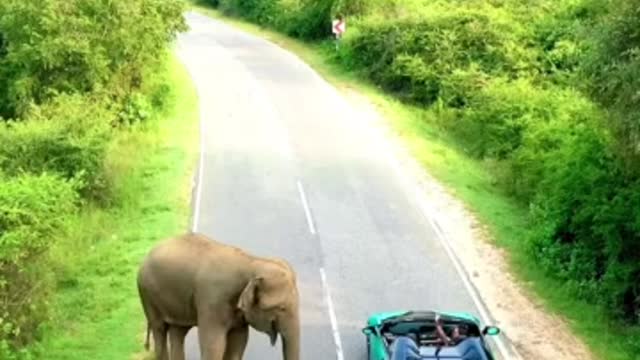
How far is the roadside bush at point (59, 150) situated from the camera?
21312 millimetres

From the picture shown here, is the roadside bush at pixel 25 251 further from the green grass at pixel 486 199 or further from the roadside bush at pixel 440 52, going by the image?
the roadside bush at pixel 440 52

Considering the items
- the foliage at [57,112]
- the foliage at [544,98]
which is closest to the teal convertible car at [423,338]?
the foliage at [544,98]

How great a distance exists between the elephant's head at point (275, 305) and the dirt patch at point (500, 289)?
19.7 ft

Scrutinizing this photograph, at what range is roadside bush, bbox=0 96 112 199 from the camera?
69.9 ft

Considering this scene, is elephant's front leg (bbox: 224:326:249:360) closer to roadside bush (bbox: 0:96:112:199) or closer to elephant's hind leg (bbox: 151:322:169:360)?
elephant's hind leg (bbox: 151:322:169:360)

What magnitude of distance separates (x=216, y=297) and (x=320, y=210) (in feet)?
36.8

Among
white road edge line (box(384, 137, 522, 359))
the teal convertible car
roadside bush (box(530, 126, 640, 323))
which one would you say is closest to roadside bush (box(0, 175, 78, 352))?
the teal convertible car

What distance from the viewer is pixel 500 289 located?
18.8 meters

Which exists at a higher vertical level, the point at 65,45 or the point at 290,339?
the point at 65,45

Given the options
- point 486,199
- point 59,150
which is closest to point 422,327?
point 486,199

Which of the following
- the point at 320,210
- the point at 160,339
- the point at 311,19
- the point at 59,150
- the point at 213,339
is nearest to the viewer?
the point at 213,339

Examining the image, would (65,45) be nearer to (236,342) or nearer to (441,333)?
(441,333)

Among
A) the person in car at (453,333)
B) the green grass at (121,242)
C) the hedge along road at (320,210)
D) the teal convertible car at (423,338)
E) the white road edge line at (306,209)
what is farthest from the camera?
the white road edge line at (306,209)

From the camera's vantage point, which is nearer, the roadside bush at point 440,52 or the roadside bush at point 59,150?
the roadside bush at point 59,150
